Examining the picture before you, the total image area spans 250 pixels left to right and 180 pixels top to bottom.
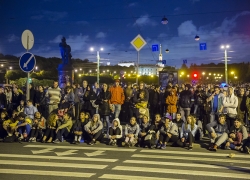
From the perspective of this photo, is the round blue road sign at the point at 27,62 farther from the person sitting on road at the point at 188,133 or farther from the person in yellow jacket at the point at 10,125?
the person sitting on road at the point at 188,133

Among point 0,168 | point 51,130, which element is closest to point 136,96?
point 51,130

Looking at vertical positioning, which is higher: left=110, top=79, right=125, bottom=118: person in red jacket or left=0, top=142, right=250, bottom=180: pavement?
left=110, top=79, right=125, bottom=118: person in red jacket

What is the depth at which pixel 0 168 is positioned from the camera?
7.42 meters

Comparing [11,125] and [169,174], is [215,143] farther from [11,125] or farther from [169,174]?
[11,125]

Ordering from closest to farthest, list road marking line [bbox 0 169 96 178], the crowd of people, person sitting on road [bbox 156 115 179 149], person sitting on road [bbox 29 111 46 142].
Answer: road marking line [bbox 0 169 96 178] < person sitting on road [bbox 156 115 179 149] < the crowd of people < person sitting on road [bbox 29 111 46 142]

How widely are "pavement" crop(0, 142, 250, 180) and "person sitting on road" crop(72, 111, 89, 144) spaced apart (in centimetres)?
61

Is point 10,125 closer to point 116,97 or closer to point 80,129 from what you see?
point 80,129

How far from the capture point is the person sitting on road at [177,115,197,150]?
10281 millimetres

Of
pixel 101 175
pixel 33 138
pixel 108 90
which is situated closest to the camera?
pixel 101 175

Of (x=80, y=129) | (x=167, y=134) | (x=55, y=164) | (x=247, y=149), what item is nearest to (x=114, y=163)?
(x=55, y=164)

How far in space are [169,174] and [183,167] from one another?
2.57 ft

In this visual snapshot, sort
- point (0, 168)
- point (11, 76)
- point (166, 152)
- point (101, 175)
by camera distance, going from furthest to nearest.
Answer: point (11, 76) → point (166, 152) → point (0, 168) → point (101, 175)

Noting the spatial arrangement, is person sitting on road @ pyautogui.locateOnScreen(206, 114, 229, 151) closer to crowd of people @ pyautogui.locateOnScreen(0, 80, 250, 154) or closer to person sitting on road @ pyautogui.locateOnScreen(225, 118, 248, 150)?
crowd of people @ pyautogui.locateOnScreen(0, 80, 250, 154)

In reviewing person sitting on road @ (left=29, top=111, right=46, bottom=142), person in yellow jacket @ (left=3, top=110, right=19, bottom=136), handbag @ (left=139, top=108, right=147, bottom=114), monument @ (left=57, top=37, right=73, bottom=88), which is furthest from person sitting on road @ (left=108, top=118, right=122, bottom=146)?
monument @ (left=57, top=37, right=73, bottom=88)
